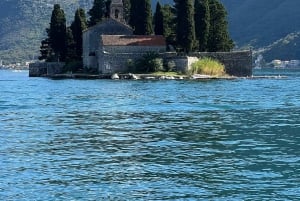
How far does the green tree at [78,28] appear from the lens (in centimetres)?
8838

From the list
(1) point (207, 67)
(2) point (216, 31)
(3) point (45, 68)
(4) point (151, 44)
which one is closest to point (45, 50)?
(3) point (45, 68)

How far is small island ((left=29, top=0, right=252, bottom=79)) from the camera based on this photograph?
76375 mm

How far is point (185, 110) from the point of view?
36.8 meters

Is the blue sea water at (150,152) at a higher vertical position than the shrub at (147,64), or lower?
lower

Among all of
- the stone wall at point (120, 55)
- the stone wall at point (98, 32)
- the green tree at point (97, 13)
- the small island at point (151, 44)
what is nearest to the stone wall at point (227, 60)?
the small island at point (151, 44)

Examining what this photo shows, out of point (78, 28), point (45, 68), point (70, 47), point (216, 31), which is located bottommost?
point (45, 68)

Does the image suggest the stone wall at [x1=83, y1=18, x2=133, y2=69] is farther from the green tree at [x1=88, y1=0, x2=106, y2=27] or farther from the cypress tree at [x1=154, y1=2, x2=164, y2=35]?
the green tree at [x1=88, y1=0, x2=106, y2=27]

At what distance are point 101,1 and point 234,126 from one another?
213 ft

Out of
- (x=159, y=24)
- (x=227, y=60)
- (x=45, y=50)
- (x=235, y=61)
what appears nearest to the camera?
(x=227, y=60)

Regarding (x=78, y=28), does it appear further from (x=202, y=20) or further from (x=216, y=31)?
(x=202, y=20)

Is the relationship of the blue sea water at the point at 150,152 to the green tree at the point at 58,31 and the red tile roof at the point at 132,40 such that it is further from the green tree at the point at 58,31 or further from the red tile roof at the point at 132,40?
the green tree at the point at 58,31

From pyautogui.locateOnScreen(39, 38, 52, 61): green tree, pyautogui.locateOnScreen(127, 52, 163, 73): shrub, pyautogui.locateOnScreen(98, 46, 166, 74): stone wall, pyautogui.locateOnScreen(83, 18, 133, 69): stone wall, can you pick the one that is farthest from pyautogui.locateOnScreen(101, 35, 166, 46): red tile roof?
pyautogui.locateOnScreen(39, 38, 52, 61): green tree

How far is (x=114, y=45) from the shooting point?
3135 inches

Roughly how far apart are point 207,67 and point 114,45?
10.2 meters
